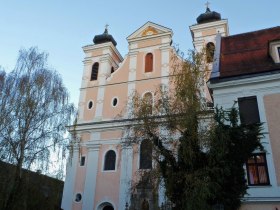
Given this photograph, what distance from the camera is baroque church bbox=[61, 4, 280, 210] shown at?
39.3ft

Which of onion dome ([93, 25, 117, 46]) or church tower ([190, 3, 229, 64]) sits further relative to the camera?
onion dome ([93, 25, 117, 46])

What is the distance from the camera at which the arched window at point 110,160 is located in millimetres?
21983

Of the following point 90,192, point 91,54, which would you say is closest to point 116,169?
point 90,192

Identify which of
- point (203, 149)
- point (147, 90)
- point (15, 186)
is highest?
point (147, 90)

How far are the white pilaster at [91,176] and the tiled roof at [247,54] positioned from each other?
38.6ft

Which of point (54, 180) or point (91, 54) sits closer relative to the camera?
point (54, 180)

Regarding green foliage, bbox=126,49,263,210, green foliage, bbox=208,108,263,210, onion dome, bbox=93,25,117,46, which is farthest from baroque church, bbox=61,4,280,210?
green foliage, bbox=126,49,263,210

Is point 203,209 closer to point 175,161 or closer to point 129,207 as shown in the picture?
point 175,161

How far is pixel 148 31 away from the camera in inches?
1022

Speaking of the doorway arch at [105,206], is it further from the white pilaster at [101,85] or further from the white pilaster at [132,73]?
the white pilaster at [132,73]

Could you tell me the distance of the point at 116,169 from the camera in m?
21.5

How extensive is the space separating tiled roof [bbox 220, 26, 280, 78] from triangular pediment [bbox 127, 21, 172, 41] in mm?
8268

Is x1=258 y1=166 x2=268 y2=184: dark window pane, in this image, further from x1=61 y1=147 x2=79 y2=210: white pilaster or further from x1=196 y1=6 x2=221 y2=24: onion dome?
x1=196 y1=6 x2=221 y2=24: onion dome

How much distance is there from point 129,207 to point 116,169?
3554 millimetres
